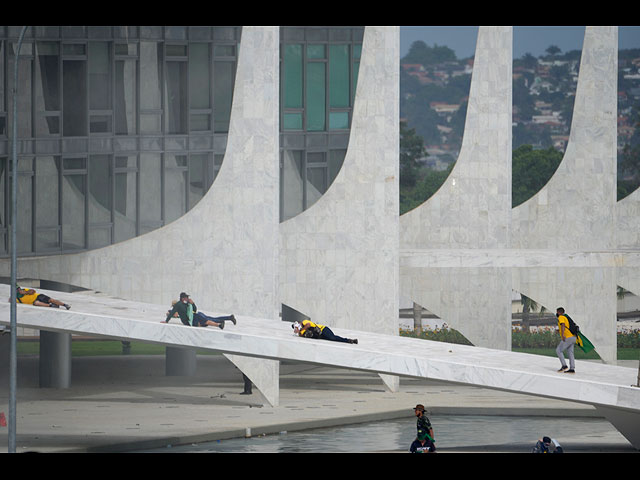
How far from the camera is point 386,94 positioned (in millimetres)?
36469

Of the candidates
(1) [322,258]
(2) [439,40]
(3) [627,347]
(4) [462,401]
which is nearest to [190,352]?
(1) [322,258]

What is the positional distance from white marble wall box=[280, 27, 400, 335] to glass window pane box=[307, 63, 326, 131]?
1.40m

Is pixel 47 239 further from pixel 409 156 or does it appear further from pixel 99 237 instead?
pixel 409 156

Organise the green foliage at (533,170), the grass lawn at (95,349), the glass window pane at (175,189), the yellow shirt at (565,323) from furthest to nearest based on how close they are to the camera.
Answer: the green foliage at (533,170) < the grass lawn at (95,349) < the glass window pane at (175,189) < the yellow shirt at (565,323)

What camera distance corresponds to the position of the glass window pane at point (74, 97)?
33.1 m

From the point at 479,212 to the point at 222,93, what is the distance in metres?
9.36

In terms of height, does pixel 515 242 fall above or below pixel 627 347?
above

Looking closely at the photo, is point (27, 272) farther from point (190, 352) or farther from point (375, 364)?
point (375, 364)

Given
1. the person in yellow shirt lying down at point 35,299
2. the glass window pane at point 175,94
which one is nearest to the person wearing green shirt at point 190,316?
the person in yellow shirt lying down at point 35,299

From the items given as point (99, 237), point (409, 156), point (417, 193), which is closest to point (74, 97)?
point (99, 237)

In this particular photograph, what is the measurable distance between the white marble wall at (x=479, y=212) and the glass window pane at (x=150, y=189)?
8.61 m

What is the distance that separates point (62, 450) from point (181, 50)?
13.8 meters

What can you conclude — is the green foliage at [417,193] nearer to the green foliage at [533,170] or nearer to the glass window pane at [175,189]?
the green foliage at [533,170]

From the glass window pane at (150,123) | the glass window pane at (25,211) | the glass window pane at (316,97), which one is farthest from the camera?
the glass window pane at (316,97)
